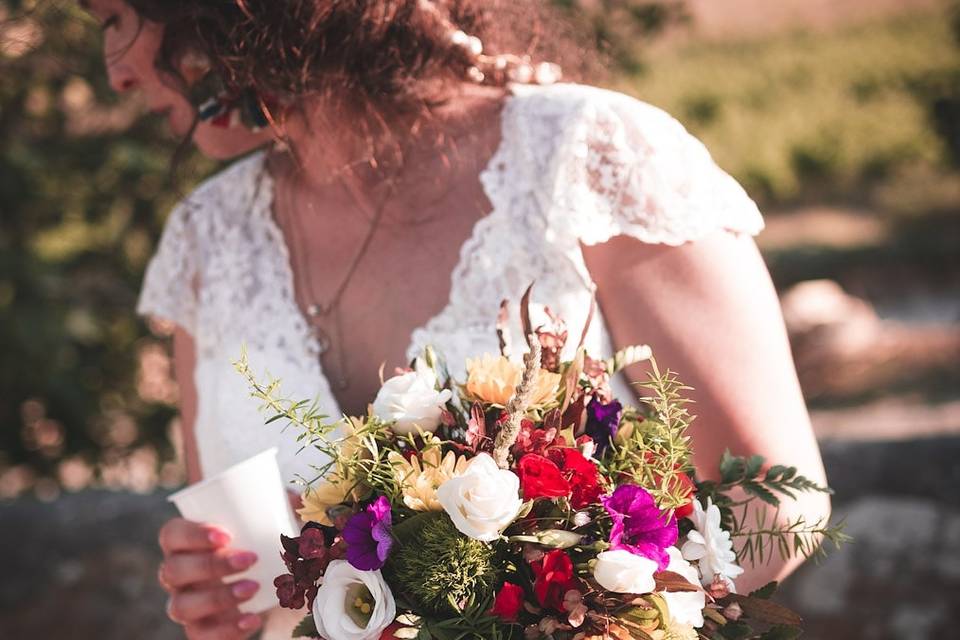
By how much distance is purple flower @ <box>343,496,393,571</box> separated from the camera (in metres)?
0.98

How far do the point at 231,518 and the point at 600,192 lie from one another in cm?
71

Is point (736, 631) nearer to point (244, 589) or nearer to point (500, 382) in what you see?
point (500, 382)

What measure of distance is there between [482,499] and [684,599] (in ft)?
0.75

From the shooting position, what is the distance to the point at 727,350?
4.55ft

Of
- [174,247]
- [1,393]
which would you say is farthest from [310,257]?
[1,393]

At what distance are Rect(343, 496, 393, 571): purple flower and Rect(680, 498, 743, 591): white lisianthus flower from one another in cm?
30

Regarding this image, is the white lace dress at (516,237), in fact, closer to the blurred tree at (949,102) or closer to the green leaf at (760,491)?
the green leaf at (760,491)

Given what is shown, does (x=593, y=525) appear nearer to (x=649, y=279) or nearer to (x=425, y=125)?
(x=649, y=279)

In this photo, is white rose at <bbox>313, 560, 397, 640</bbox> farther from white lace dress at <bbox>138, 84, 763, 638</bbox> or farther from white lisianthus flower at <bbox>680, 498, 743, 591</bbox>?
white lace dress at <bbox>138, 84, 763, 638</bbox>

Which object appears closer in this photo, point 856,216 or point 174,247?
point 174,247

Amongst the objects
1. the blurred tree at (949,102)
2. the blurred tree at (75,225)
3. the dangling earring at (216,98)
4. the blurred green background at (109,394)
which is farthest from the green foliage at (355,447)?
the blurred tree at (949,102)

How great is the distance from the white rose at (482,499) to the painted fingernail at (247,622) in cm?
72

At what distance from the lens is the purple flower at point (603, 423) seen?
1076mm

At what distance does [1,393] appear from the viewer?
3619 mm
